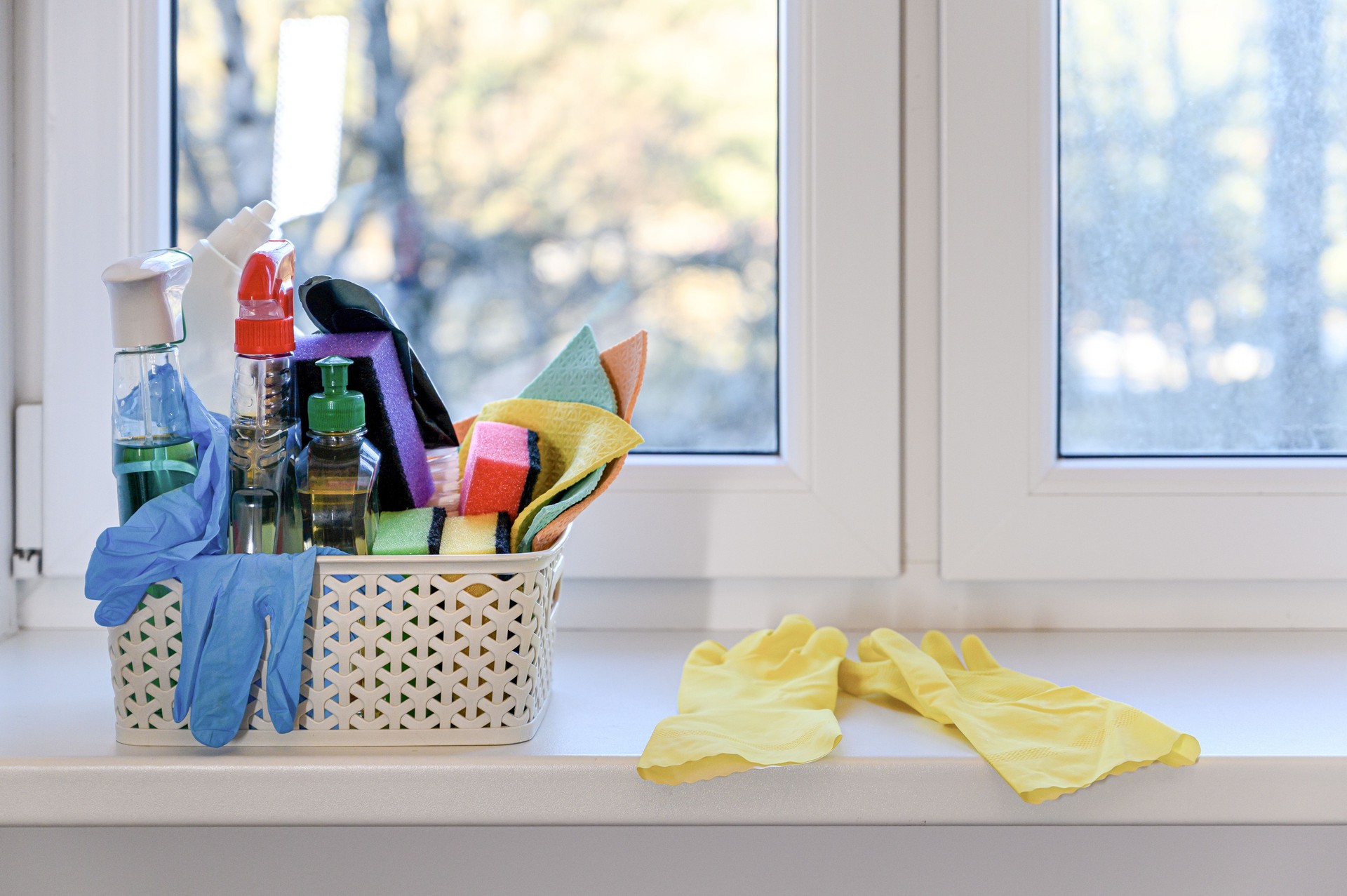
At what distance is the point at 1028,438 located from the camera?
31.5 inches

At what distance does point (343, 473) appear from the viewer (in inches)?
21.5

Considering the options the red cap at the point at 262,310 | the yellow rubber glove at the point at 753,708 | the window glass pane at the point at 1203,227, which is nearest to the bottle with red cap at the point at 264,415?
the red cap at the point at 262,310

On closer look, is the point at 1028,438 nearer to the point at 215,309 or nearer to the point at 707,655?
the point at 707,655

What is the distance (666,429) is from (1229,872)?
0.52 meters

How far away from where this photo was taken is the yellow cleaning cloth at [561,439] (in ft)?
1.87

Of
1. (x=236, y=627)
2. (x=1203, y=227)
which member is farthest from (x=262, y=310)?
(x=1203, y=227)

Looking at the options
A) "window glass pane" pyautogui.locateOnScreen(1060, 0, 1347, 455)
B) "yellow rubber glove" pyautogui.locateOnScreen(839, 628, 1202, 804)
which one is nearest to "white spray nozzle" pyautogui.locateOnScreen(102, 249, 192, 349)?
"yellow rubber glove" pyautogui.locateOnScreen(839, 628, 1202, 804)

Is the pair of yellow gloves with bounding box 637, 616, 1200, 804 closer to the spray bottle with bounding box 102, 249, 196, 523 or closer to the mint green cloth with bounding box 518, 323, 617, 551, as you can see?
the mint green cloth with bounding box 518, 323, 617, 551

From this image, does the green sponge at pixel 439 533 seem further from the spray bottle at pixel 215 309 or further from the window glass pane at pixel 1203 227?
the window glass pane at pixel 1203 227

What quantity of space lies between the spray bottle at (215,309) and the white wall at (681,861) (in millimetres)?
320

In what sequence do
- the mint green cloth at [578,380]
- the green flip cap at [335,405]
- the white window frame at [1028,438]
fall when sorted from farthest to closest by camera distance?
the white window frame at [1028,438]
the mint green cloth at [578,380]
the green flip cap at [335,405]

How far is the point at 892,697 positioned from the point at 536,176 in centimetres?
49

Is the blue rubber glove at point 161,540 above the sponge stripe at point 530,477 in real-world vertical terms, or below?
below

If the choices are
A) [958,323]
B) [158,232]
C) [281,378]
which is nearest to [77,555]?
[158,232]
